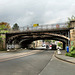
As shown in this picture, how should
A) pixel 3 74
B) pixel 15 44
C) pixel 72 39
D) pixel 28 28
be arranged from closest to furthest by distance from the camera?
pixel 3 74 < pixel 72 39 < pixel 28 28 < pixel 15 44

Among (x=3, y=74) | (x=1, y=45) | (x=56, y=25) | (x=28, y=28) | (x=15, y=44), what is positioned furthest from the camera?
(x=15, y=44)

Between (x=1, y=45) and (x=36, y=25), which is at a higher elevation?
(x=36, y=25)

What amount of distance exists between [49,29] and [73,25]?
6866mm

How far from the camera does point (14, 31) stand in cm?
3155

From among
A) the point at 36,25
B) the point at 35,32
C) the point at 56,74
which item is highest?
the point at 36,25

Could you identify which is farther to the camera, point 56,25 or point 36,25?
point 36,25

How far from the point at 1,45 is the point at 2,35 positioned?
11.4 ft

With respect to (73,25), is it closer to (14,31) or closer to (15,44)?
(14,31)

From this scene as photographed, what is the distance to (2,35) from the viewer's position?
31.8m

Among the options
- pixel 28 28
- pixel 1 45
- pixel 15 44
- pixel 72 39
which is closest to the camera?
pixel 72 39

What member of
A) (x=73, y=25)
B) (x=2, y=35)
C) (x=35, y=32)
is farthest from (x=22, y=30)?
(x=73, y=25)

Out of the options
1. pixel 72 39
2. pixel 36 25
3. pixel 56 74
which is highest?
pixel 36 25

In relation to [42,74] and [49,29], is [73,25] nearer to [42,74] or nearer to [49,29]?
[49,29]

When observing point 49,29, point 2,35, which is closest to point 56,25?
point 49,29
